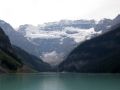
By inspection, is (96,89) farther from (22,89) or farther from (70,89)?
(22,89)

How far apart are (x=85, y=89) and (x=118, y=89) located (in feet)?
30.7

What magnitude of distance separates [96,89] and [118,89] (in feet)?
19.7

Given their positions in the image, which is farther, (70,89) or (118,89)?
(70,89)

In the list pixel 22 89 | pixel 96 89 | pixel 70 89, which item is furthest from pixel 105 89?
pixel 22 89

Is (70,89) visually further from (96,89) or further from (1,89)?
(1,89)

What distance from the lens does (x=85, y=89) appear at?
98.4m

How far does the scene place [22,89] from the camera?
9856cm

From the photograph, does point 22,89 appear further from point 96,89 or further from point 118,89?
point 118,89

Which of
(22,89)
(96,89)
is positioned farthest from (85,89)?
(22,89)

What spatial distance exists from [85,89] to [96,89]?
11.5 feet

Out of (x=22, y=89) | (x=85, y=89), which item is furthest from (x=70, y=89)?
(x=22, y=89)

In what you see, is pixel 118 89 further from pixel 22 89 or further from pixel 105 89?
pixel 22 89

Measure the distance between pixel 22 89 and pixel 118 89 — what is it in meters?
26.8

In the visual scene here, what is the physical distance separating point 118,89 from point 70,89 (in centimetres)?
1445
